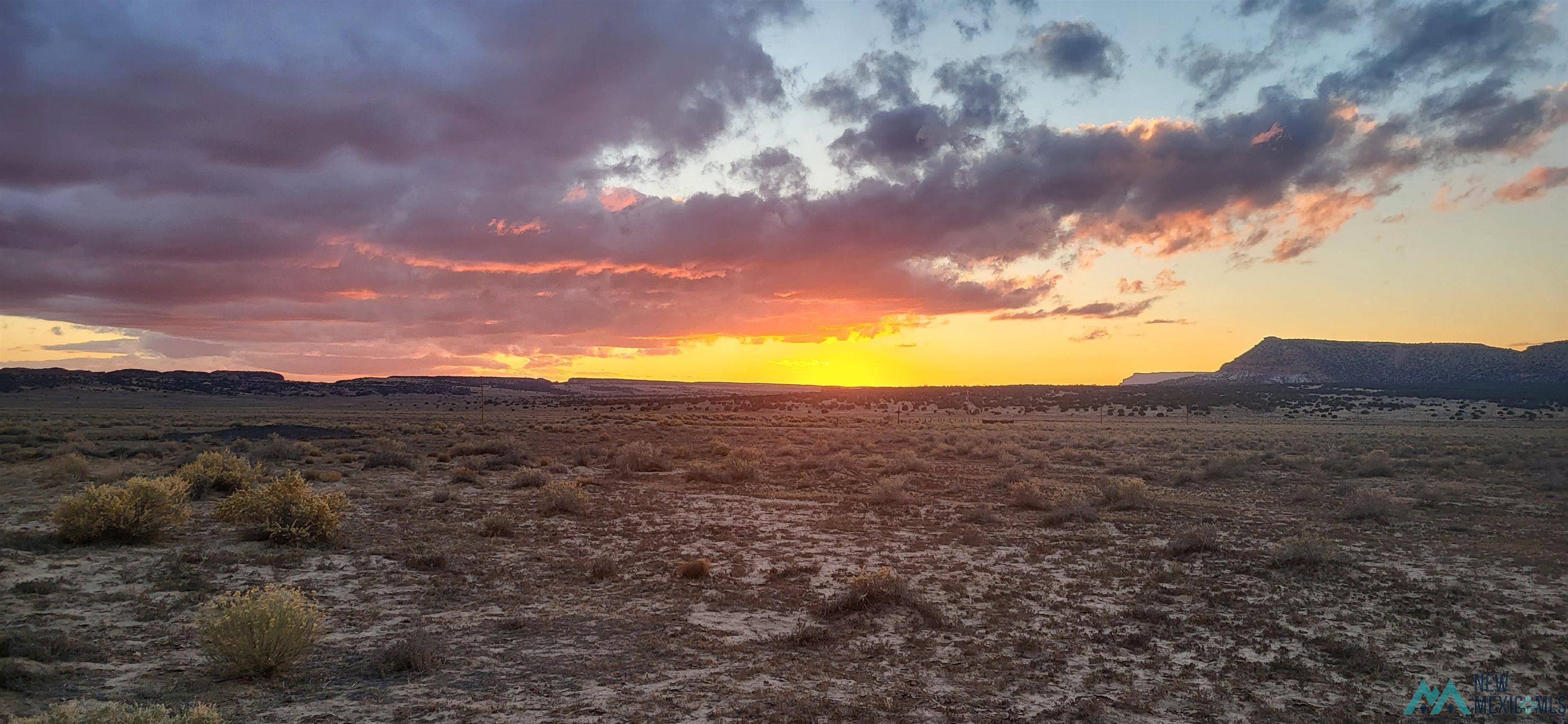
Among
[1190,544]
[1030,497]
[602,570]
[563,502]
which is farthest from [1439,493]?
[563,502]

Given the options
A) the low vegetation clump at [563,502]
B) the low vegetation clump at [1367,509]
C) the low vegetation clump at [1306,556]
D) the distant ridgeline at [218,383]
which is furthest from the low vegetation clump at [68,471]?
the distant ridgeline at [218,383]

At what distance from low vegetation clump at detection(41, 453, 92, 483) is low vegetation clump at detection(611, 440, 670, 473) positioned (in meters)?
14.2

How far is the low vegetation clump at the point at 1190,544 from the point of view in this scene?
1384 cm

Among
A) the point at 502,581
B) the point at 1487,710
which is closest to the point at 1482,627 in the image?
the point at 1487,710

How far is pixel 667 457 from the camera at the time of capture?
3086cm

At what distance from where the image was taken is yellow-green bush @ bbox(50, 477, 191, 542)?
12305mm

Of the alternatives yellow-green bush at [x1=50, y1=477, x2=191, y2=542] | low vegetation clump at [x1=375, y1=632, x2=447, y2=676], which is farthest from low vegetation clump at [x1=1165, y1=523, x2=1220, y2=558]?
yellow-green bush at [x1=50, y1=477, x2=191, y2=542]

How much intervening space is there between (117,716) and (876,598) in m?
7.87

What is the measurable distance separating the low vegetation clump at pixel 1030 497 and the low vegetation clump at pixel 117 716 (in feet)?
55.2

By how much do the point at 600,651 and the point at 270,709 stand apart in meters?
3.11

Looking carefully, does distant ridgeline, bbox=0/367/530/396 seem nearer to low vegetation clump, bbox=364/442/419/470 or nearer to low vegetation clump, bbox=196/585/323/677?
low vegetation clump, bbox=364/442/419/470

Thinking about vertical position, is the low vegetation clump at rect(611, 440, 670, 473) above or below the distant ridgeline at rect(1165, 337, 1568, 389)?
below

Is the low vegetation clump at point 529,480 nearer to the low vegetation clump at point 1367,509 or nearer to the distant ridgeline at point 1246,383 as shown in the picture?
the low vegetation clump at point 1367,509

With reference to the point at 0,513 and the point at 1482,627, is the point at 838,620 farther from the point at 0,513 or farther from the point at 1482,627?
the point at 0,513
